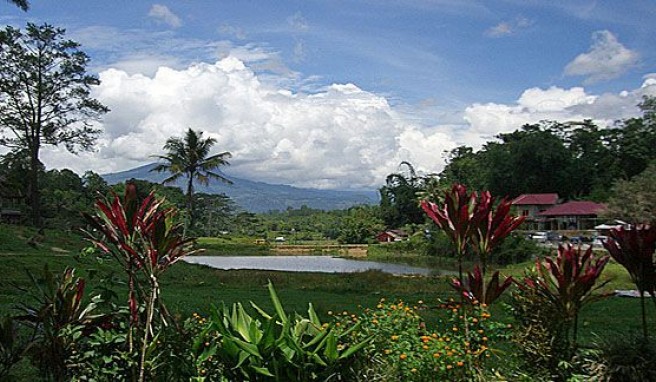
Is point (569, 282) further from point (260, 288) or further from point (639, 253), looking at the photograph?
point (260, 288)

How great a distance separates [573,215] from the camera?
49719mm

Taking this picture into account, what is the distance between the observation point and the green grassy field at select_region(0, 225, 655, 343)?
29.8 ft

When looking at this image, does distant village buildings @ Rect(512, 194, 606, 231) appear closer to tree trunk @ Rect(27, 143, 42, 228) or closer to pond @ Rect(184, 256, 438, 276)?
pond @ Rect(184, 256, 438, 276)

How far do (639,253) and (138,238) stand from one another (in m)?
3.41

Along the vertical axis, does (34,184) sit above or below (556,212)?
above

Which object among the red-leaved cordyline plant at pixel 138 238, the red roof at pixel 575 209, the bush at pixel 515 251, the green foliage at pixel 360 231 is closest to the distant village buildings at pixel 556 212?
the red roof at pixel 575 209

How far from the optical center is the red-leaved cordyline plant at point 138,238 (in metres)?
3.64

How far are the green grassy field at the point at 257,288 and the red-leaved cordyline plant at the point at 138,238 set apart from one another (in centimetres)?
32

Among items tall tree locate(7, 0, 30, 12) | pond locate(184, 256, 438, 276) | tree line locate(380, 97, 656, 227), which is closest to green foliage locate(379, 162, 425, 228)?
tree line locate(380, 97, 656, 227)

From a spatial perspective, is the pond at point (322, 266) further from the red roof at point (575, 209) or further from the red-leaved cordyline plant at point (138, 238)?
the red roof at point (575, 209)

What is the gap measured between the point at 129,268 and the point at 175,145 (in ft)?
100

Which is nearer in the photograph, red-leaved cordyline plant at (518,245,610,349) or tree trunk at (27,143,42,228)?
red-leaved cordyline plant at (518,245,610,349)

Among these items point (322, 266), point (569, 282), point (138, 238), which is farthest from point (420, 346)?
point (322, 266)

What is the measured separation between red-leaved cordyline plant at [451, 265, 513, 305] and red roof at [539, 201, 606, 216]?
46.5m
